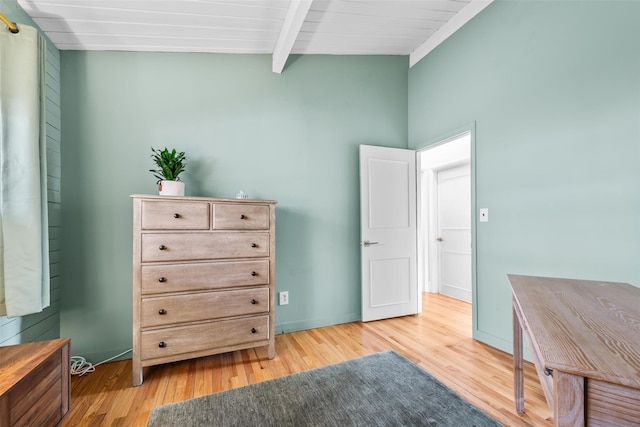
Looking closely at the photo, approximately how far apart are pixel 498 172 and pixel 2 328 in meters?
3.55

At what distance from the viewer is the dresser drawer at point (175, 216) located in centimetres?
191

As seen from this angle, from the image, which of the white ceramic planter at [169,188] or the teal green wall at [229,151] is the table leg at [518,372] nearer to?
the teal green wall at [229,151]

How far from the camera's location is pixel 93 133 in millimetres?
2266

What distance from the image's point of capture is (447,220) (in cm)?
436

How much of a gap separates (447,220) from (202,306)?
369 centimetres

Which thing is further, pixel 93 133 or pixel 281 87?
pixel 281 87

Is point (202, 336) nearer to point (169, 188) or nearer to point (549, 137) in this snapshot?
point (169, 188)

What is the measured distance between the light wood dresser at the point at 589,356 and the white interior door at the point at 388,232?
78.0 inches

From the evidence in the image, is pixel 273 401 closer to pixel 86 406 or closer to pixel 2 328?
pixel 86 406

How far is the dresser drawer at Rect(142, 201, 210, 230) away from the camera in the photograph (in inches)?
75.1

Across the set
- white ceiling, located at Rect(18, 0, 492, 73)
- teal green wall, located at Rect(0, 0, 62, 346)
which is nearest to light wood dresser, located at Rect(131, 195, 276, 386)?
teal green wall, located at Rect(0, 0, 62, 346)

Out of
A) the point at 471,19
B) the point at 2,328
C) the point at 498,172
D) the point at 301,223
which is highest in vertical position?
the point at 471,19

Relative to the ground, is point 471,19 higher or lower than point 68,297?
higher

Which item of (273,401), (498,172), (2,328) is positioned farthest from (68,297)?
(498,172)
